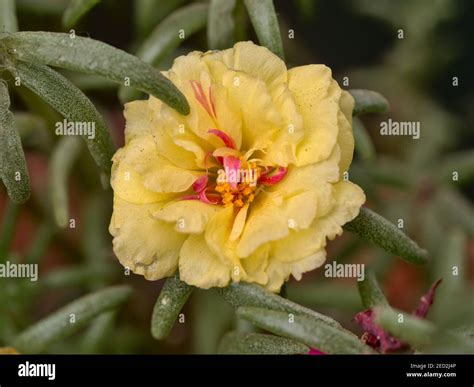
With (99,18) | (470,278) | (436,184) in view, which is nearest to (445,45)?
(436,184)

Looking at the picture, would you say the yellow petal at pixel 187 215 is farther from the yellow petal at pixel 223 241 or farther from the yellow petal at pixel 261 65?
the yellow petal at pixel 261 65

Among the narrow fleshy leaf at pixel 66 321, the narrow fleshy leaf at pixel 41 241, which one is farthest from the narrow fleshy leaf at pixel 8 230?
the narrow fleshy leaf at pixel 66 321

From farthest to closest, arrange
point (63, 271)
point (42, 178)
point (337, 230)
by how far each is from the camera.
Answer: point (42, 178) → point (63, 271) → point (337, 230)

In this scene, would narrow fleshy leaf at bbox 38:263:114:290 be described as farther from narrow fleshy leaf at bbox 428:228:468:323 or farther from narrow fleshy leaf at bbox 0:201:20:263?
narrow fleshy leaf at bbox 428:228:468:323

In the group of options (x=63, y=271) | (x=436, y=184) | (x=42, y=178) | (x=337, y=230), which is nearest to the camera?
(x=337, y=230)
